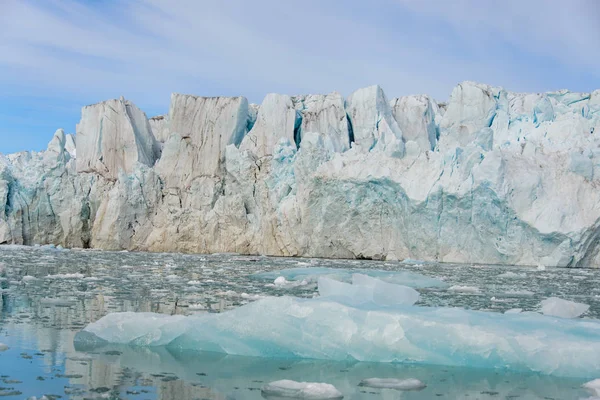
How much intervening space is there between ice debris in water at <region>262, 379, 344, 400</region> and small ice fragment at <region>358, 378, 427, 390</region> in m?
0.31

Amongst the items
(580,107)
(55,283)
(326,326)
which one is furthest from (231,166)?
(326,326)

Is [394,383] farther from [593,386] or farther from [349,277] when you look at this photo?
[349,277]

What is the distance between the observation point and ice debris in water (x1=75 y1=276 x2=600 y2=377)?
427cm

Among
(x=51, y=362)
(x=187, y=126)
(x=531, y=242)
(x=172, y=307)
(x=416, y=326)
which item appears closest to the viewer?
(x=51, y=362)

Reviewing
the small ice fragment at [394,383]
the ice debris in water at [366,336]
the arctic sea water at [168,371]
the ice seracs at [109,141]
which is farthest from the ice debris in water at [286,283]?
the ice seracs at [109,141]

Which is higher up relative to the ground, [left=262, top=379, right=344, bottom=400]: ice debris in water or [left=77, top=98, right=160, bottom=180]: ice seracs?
[left=77, top=98, right=160, bottom=180]: ice seracs

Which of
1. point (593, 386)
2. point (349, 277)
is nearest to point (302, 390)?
point (593, 386)

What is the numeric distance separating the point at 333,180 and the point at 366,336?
1687 centimetres

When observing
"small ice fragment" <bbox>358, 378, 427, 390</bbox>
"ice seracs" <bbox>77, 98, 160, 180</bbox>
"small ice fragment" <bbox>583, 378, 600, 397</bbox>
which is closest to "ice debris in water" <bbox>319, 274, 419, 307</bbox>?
"small ice fragment" <bbox>358, 378, 427, 390</bbox>

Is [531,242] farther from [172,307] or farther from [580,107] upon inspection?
[172,307]

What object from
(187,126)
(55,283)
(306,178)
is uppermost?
(187,126)

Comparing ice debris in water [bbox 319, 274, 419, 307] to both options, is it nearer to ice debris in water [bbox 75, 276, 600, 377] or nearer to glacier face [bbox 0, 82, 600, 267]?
ice debris in water [bbox 75, 276, 600, 377]

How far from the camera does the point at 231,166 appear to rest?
25016 millimetres

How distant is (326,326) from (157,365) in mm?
1226
